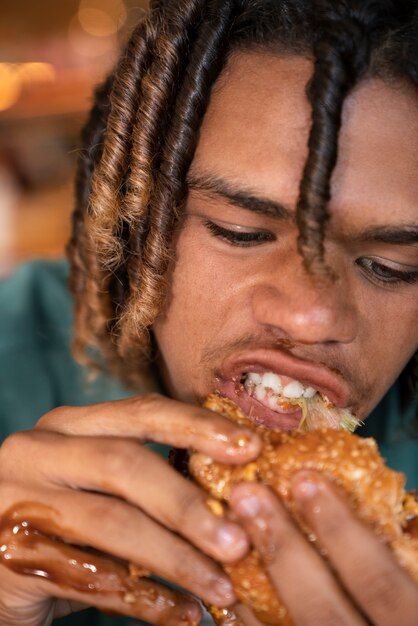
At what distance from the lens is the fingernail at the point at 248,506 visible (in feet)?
3.22

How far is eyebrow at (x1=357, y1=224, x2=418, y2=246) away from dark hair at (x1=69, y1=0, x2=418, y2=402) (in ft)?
0.41

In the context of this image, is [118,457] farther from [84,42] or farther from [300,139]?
[84,42]

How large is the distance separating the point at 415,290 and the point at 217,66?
67 cm

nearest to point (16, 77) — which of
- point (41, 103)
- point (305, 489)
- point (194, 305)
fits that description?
point (41, 103)

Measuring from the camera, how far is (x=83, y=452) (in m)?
1.08

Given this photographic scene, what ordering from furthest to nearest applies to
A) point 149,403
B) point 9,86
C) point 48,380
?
point 9,86
point 48,380
point 149,403

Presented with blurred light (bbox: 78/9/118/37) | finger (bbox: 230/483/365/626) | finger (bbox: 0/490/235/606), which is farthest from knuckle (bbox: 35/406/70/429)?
blurred light (bbox: 78/9/118/37)

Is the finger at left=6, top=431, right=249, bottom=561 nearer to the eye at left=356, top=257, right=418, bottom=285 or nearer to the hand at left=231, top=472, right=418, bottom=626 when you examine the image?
the hand at left=231, top=472, right=418, bottom=626

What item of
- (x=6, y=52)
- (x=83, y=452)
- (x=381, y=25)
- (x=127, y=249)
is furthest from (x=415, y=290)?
(x=6, y=52)

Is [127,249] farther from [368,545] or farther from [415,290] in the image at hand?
[368,545]

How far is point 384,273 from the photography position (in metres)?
1.44

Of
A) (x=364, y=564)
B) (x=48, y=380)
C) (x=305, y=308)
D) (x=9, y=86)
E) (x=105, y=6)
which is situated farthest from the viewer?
(x=105, y=6)

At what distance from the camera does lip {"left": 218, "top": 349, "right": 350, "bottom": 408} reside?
1399mm

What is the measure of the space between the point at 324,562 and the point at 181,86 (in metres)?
1.03
